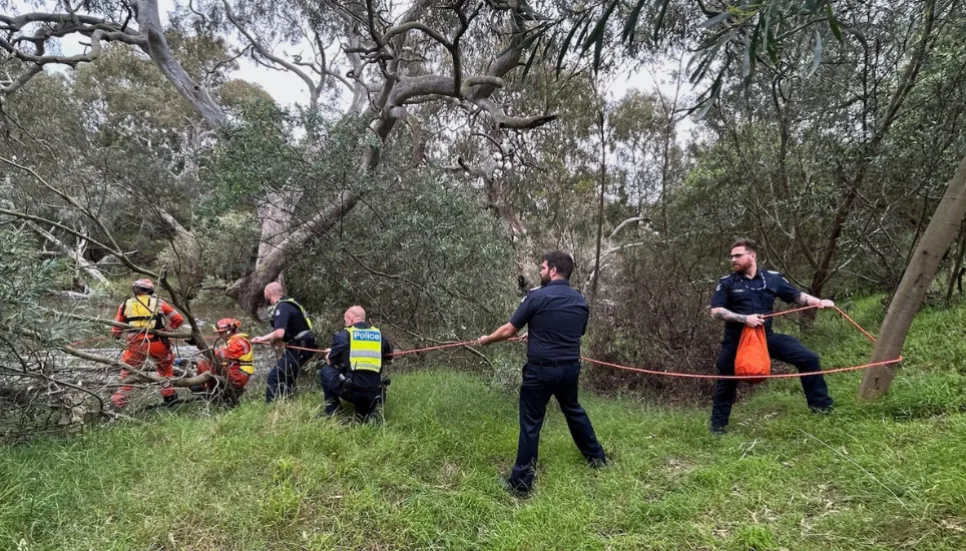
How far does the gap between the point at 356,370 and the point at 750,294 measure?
3295 millimetres

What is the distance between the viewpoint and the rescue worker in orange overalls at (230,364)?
534cm

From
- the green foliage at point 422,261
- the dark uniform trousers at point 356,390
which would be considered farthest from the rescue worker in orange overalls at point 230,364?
the green foliage at point 422,261

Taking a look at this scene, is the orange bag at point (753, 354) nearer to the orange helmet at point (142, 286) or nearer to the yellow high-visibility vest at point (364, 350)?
the yellow high-visibility vest at point (364, 350)

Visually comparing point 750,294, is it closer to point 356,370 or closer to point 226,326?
point 356,370

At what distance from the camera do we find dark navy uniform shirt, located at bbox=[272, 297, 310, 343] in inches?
213

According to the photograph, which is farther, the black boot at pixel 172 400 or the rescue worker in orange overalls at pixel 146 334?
the black boot at pixel 172 400

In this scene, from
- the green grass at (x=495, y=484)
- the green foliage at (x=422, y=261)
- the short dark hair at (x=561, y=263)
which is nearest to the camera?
the green grass at (x=495, y=484)

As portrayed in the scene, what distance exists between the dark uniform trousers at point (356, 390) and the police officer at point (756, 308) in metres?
2.91

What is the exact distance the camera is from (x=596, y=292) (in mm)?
7953

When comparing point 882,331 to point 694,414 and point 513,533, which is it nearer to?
point 694,414

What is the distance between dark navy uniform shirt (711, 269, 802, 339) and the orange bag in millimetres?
113

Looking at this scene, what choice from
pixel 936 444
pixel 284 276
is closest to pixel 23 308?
pixel 284 276

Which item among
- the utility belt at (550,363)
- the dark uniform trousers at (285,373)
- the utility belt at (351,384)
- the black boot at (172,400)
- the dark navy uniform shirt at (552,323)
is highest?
the dark navy uniform shirt at (552,323)

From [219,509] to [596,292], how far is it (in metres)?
6.04
